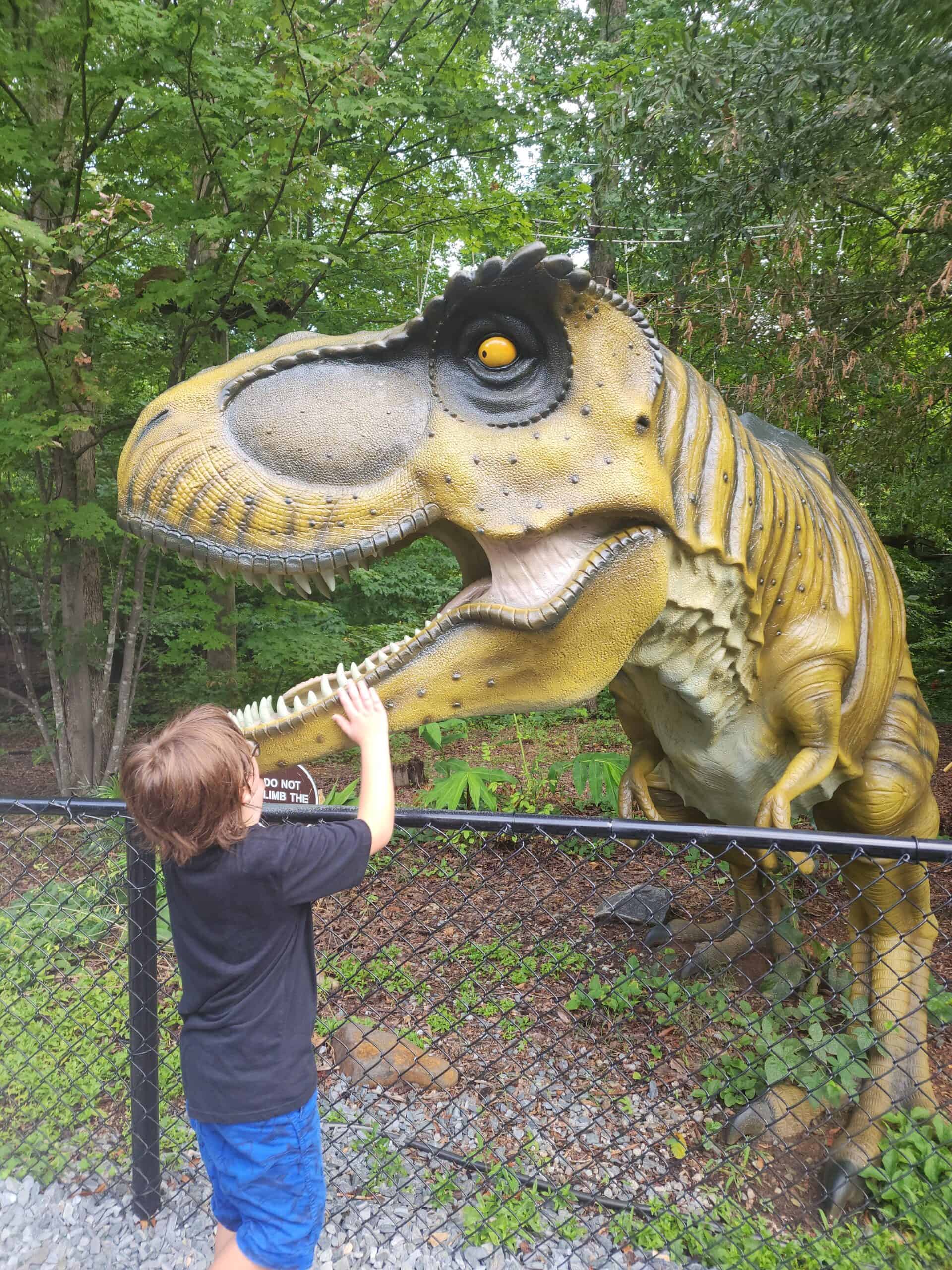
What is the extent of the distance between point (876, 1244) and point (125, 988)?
2.86 metres

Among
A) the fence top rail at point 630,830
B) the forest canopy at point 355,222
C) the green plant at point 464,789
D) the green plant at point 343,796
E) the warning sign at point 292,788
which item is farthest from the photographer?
the green plant at point 343,796

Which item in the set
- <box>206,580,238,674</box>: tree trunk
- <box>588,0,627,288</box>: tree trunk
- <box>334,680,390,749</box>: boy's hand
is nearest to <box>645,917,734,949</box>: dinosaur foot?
<box>334,680,390,749</box>: boy's hand

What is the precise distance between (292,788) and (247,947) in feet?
1.74

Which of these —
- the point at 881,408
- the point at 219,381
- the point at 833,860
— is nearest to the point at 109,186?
the point at 219,381

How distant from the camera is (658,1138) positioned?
277 cm

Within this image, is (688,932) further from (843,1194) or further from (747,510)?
(747,510)

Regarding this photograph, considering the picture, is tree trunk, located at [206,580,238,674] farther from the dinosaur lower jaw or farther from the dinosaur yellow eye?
the dinosaur yellow eye

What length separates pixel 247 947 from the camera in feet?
Answer: 5.05

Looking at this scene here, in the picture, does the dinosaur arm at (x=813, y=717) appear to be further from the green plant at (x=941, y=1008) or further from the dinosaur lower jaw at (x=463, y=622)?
the green plant at (x=941, y=1008)

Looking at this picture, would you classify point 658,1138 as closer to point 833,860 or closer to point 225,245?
point 833,860

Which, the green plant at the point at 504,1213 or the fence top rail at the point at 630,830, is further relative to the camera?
the green plant at the point at 504,1213

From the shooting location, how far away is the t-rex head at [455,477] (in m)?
1.82

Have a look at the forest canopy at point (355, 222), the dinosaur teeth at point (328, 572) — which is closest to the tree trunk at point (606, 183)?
the forest canopy at point (355, 222)

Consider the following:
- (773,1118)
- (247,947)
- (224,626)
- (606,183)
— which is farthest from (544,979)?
(606,183)
